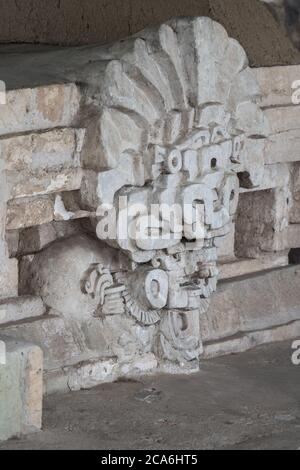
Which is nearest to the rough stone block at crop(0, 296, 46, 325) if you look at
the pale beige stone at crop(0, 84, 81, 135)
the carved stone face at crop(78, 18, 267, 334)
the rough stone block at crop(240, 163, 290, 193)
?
the carved stone face at crop(78, 18, 267, 334)

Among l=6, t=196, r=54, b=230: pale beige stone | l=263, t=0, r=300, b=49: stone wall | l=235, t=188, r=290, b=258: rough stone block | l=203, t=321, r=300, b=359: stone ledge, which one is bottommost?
l=203, t=321, r=300, b=359: stone ledge

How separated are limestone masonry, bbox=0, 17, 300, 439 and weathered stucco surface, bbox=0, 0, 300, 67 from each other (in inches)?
31.6

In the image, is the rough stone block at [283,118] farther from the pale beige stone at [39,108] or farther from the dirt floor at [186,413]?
the pale beige stone at [39,108]

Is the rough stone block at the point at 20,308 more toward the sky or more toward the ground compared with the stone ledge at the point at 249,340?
more toward the sky

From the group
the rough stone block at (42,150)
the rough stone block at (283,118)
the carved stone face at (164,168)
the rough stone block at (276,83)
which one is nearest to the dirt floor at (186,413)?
the carved stone face at (164,168)

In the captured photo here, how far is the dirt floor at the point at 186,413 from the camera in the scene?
6602mm

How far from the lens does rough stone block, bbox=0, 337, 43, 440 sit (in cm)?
646

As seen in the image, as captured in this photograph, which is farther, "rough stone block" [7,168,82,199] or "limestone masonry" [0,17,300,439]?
"limestone masonry" [0,17,300,439]

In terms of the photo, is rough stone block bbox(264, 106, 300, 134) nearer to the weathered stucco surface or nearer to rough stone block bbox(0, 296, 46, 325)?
the weathered stucco surface

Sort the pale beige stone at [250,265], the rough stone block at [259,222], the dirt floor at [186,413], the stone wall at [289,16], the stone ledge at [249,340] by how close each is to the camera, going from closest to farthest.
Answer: the dirt floor at [186,413]
the stone ledge at [249,340]
the pale beige stone at [250,265]
the rough stone block at [259,222]
the stone wall at [289,16]

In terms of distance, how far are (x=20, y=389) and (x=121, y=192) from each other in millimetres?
1149

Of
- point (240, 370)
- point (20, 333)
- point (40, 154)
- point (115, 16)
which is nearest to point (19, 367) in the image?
point (20, 333)

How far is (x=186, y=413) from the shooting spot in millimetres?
7012

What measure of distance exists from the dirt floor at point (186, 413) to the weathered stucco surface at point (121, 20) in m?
1.82
